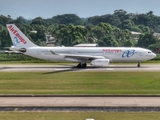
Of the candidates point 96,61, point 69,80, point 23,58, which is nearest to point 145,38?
point 23,58

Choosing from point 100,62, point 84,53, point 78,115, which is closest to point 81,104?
point 78,115

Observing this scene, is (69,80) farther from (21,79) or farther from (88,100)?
(88,100)

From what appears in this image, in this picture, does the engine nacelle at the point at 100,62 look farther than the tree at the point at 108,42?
No

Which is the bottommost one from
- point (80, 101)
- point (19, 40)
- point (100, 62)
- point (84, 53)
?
point (80, 101)

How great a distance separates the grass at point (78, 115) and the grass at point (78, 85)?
7572 mm

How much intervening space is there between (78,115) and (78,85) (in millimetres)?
12853

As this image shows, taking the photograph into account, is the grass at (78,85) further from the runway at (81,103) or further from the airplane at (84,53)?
the airplane at (84,53)

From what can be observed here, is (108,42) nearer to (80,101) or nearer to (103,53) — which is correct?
(103,53)

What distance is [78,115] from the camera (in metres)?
21.7

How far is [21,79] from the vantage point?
129 ft

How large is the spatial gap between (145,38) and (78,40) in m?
25.2

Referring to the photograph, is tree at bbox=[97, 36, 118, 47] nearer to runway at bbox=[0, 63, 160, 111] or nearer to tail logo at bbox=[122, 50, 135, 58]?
tail logo at bbox=[122, 50, 135, 58]

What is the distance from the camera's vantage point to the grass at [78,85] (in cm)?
3048

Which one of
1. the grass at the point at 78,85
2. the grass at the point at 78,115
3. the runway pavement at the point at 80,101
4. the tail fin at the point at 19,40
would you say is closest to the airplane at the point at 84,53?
the tail fin at the point at 19,40
